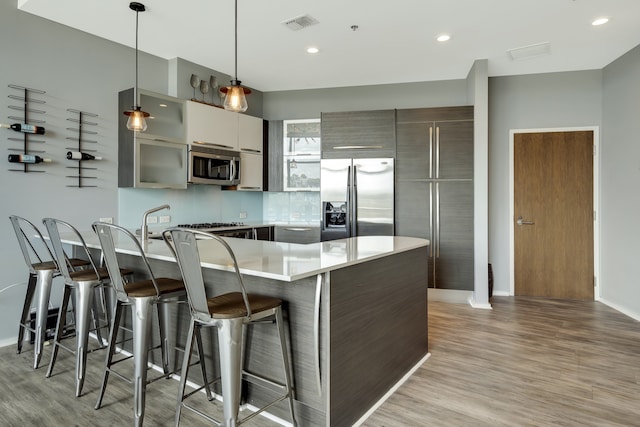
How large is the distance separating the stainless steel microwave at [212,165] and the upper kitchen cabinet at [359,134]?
114 cm

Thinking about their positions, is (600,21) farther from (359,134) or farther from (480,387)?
(480,387)

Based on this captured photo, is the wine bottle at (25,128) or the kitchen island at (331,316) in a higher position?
the wine bottle at (25,128)

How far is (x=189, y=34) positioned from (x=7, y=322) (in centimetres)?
299

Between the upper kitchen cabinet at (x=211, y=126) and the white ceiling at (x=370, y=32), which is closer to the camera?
the white ceiling at (x=370, y=32)

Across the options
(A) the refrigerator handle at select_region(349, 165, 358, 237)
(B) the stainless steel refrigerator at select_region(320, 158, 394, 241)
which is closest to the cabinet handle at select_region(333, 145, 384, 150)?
(B) the stainless steel refrigerator at select_region(320, 158, 394, 241)

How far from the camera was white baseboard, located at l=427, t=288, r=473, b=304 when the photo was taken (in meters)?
4.64

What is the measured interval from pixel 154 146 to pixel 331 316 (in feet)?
9.85

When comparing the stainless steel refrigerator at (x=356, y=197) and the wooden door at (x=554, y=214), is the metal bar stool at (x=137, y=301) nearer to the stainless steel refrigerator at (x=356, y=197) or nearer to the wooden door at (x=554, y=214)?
the stainless steel refrigerator at (x=356, y=197)

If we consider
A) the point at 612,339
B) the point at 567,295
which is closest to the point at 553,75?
the point at 567,295

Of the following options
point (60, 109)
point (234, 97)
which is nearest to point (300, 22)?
point (234, 97)

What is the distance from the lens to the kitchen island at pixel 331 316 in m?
1.91

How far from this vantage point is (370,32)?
3.71m

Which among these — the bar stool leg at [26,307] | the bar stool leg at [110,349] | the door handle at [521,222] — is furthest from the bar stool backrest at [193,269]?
the door handle at [521,222]

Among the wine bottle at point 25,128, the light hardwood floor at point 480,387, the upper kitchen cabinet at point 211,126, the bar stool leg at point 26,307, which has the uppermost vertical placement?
the upper kitchen cabinet at point 211,126
